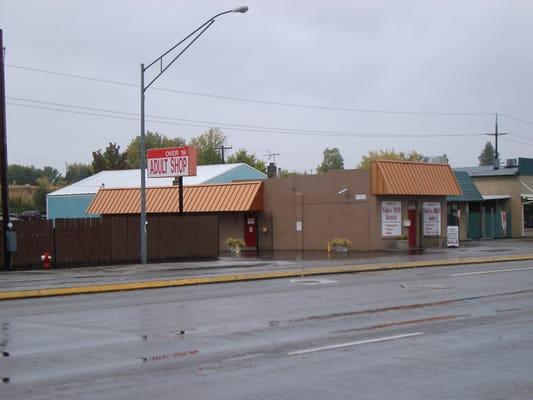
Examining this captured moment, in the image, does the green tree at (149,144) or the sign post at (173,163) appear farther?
the green tree at (149,144)

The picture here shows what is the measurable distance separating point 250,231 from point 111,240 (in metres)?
16.0

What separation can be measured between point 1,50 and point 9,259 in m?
7.48

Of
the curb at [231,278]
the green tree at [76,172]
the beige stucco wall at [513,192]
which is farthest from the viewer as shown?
the green tree at [76,172]

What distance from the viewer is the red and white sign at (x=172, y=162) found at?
3597cm

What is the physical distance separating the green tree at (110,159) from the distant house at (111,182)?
109ft

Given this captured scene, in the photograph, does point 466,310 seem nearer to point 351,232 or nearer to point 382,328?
point 382,328

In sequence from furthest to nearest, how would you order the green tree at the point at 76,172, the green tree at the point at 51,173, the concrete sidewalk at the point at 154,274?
1. the green tree at the point at 51,173
2. the green tree at the point at 76,172
3. the concrete sidewalk at the point at 154,274

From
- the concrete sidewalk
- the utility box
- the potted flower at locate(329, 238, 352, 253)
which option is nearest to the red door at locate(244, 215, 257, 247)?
the potted flower at locate(329, 238, 352, 253)

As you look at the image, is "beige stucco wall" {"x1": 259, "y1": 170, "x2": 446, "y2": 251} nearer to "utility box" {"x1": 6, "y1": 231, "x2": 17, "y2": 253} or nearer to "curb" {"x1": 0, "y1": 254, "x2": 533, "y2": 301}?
"curb" {"x1": 0, "y1": 254, "x2": 533, "y2": 301}

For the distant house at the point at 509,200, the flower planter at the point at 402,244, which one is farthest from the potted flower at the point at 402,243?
the distant house at the point at 509,200

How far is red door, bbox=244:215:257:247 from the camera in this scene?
47500 millimetres

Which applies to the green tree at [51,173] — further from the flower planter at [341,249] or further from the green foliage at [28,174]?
the flower planter at [341,249]

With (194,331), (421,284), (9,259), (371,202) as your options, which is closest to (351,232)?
(371,202)

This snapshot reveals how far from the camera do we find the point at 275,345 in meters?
11.3
